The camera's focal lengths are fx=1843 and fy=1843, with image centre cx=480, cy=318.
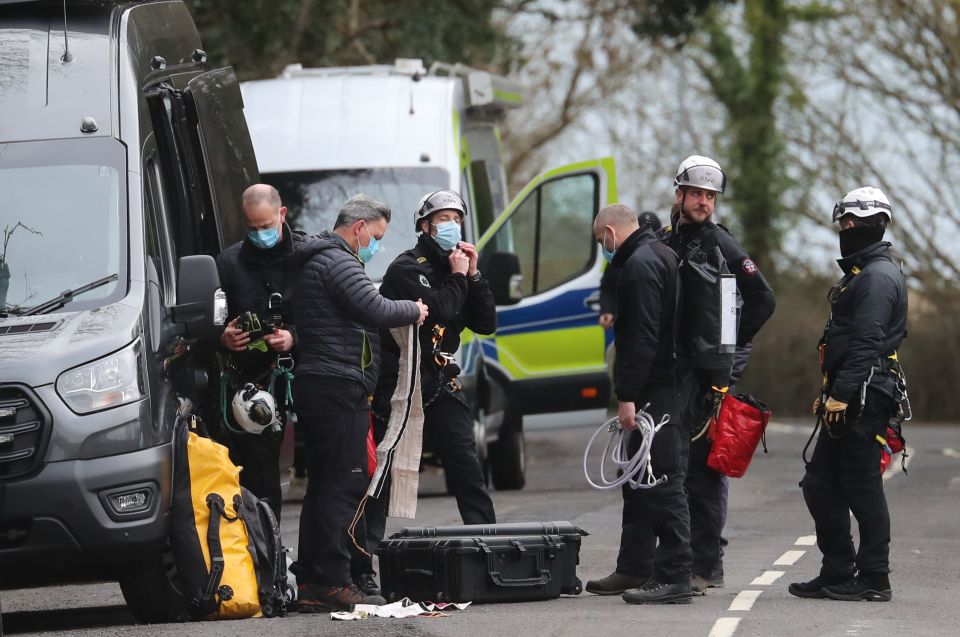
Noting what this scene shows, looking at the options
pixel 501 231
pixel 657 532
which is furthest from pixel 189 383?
pixel 501 231

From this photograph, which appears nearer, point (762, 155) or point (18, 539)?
point (18, 539)

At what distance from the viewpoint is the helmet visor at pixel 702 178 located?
9.19 metres

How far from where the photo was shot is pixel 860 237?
917 cm

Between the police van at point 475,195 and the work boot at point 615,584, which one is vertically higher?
the police van at point 475,195

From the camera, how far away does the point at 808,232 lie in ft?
106

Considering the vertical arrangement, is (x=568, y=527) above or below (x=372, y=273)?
below

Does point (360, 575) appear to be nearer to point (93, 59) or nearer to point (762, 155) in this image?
point (93, 59)

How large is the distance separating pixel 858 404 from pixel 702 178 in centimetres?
135

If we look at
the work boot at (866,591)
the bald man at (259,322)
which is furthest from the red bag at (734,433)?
the bald man at (259,322)

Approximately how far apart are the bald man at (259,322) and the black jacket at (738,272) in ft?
6.28

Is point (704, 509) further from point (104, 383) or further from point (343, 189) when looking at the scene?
point (343, 189)

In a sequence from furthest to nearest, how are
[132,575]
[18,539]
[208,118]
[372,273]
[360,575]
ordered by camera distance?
[372,273]
[208,118]
[360,575]
[132,575]
[18,539]

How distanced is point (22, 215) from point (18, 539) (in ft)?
5.22

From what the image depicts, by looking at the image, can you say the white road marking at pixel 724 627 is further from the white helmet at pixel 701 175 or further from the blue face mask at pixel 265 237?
the blue face mask at pixel 265 237
